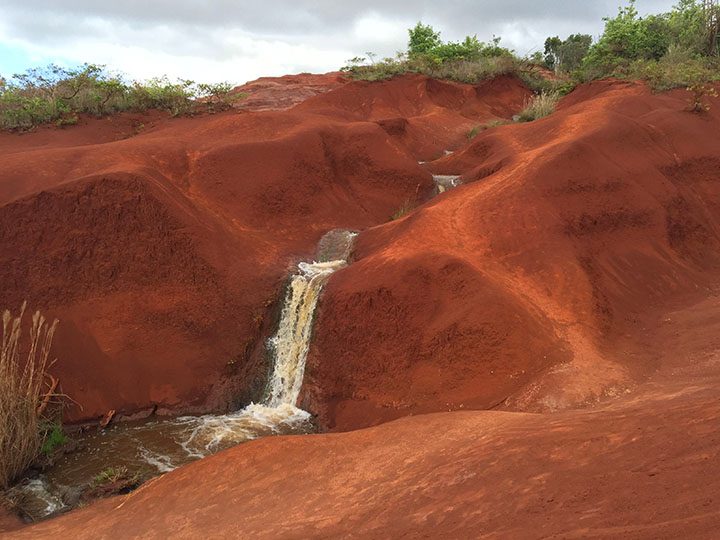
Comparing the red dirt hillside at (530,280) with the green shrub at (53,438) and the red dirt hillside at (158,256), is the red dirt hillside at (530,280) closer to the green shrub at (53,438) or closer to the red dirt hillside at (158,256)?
the red dirt hillside at (158,256)

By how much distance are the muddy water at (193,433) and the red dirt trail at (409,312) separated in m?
0.35

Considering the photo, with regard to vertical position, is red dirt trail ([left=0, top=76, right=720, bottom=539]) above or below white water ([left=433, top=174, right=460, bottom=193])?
below

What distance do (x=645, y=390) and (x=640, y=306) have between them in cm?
A: 307

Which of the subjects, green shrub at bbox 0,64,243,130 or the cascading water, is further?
green shrub at bbox 0,64,243,130

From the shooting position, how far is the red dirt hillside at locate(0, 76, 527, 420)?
8758 millimetres

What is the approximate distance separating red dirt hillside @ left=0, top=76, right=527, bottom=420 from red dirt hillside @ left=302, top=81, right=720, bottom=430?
1.63m

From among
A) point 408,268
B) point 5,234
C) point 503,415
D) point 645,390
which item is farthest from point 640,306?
point 5,234

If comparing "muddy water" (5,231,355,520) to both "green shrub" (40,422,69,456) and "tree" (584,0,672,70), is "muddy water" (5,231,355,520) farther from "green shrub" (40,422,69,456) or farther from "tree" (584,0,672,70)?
"tree" (584,0,672,70)

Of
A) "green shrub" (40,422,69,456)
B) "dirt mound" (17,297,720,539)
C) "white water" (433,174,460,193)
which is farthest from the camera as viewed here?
"white water" (433,174,460,193)

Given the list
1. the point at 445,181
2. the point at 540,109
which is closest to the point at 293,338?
the point at 445,181

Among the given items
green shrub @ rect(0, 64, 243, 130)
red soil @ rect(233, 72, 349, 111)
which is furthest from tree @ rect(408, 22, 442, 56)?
green shrub @ rect(0, 64, 243, 130)

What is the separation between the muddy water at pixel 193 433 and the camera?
6.66 meters

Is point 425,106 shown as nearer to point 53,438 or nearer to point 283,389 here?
point 283,389

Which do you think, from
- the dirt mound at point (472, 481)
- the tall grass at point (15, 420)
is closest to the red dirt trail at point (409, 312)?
the dirt mound at point (472, 481)
